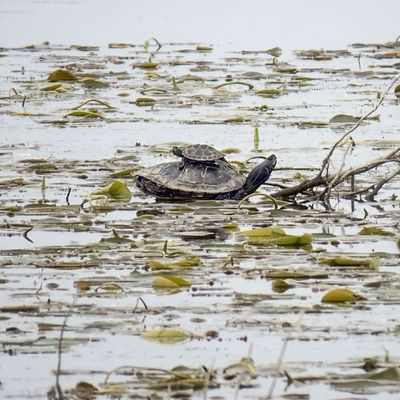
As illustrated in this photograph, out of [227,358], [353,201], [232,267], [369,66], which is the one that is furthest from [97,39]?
[227,358]

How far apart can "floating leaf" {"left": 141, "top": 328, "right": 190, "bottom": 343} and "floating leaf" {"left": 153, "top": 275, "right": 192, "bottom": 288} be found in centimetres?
82

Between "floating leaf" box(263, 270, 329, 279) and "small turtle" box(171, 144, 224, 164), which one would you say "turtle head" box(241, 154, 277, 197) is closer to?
"small turtle" box(171, 144, 224, 164)

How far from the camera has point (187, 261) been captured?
26.8 feet

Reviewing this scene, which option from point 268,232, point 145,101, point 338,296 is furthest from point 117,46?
point 338,296

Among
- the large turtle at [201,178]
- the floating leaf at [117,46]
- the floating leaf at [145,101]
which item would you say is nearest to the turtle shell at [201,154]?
the large turtle at [201,178]

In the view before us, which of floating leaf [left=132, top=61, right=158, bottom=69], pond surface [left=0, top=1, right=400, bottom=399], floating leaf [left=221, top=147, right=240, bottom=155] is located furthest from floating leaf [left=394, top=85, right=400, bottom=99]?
floating leaf [left=221, top=147, right=240, bottom=155]

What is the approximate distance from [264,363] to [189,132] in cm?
822

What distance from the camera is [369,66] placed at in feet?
69.4

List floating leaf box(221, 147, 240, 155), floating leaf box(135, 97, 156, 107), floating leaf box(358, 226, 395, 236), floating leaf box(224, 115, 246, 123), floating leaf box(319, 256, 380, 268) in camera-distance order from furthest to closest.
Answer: floating leaf box(135, 97, 156, 107)
floating leaf box(224, 115, 246, 123)
floating leaf box(221, 147, 240, 155)
floating leaf box(358, 226, 395, 236)
floating leaf box(319, 256, 380, 268)

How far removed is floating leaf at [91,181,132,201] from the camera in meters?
10.4

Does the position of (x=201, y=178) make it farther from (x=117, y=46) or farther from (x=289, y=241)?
(x=117, y=46)

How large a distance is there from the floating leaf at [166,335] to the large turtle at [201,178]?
3881mm

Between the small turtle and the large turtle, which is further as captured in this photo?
the small turtle

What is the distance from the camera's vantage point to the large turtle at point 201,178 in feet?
35.2
